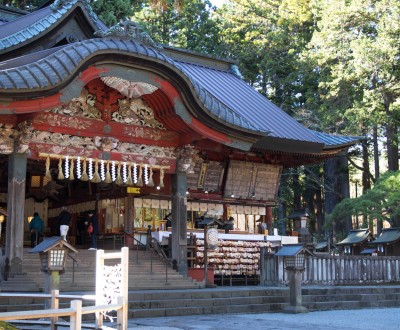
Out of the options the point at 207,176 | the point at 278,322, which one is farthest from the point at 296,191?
the point at 278,322

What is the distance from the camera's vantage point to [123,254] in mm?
7781

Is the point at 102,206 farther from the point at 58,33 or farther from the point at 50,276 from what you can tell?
the point at 50,276

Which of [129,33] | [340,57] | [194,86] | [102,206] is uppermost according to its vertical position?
[340,57]

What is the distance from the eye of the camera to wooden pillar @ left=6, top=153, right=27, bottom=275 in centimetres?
1377

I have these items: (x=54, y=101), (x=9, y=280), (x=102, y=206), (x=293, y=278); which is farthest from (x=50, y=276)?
(x=102, y=206)

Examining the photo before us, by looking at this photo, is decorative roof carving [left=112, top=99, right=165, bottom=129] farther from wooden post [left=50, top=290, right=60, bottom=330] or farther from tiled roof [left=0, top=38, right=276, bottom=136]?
wooden post [left=50, top=290, right=60, bottom=330]

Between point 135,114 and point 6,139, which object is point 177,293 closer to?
point 135,114

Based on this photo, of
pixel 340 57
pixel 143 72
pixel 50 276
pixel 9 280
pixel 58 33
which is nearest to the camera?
pixel 50 276

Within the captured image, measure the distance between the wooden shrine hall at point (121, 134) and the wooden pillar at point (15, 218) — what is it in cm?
2

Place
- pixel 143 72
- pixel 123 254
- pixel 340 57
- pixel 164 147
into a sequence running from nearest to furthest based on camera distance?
pixel 123 254 → pixel 143 72 → pixel 164 147 → pixel 340 57

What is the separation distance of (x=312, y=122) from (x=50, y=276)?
907 inches

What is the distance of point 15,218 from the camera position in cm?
1388

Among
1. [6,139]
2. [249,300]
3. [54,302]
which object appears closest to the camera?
[54,302]

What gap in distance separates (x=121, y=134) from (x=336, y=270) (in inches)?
300
